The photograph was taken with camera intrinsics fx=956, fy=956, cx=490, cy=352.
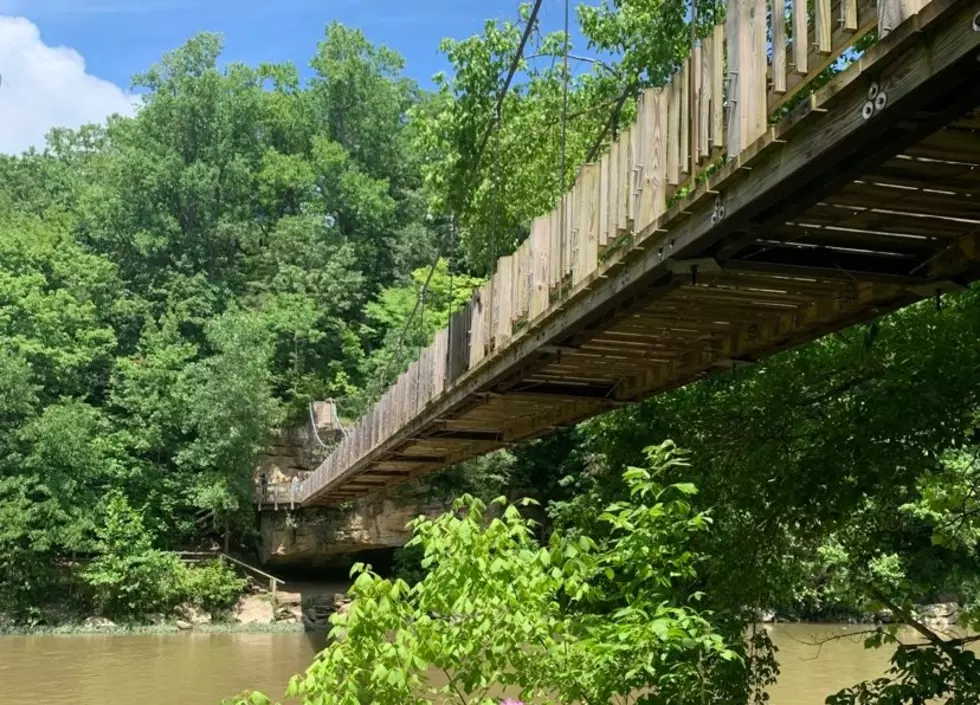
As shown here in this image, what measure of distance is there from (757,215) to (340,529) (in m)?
17.8

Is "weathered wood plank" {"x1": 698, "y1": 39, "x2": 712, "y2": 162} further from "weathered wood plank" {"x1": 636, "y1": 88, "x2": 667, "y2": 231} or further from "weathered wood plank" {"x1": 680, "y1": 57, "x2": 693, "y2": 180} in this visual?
"weathered wood plank" {"x1": 636, "y1": 88, "x2": 667, "y2": 231}

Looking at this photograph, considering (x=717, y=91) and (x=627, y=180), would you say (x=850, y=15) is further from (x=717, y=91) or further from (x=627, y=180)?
(x=627, y=180)

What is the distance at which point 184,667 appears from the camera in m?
12.5

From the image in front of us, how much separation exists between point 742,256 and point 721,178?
525 millimetres

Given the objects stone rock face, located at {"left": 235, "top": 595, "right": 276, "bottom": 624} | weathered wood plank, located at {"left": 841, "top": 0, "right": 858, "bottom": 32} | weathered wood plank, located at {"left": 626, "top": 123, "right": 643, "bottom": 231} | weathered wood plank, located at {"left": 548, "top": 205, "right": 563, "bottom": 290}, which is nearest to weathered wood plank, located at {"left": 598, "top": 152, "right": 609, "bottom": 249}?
weathered wood plank, located at {"left": 626, "top": 123, "right": 643, "bottom": 231}

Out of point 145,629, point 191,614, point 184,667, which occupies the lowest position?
point 145,629

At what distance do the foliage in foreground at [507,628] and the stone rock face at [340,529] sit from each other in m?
16.1

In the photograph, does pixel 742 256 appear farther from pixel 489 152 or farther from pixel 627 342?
pixel 489 152

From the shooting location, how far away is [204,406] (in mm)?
19438

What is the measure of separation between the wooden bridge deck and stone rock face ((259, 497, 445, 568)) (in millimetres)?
14436

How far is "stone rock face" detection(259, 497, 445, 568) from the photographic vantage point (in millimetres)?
19391

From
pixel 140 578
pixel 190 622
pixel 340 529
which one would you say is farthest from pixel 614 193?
pixel 340 529

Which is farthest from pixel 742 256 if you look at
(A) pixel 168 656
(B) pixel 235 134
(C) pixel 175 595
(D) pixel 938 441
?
(B) pixel 235 134

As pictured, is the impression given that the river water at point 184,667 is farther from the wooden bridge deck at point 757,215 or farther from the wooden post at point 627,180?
the wooden post at point 627,180
